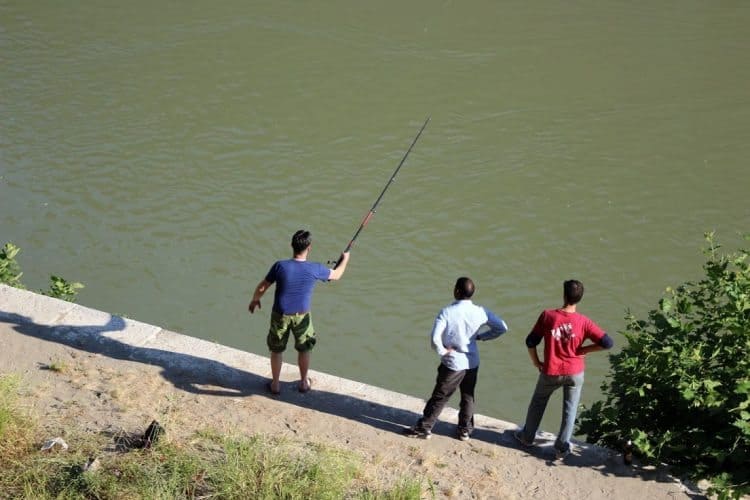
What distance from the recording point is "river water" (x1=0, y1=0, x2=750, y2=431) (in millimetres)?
9102

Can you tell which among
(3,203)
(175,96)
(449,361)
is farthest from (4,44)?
(449,361)

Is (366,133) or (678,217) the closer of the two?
(678,217)

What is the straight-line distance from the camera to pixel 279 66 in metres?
14.2

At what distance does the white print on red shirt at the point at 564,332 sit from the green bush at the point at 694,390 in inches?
14.2

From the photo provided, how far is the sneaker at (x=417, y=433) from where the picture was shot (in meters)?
5.70

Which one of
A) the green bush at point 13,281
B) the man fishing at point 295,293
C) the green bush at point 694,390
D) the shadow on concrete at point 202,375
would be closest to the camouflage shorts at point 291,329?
the man fishing at point 295,293

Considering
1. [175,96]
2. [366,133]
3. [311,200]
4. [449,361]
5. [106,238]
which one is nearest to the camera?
[449,361]

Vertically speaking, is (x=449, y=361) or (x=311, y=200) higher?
(x=311, y=200)

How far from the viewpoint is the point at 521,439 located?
18.7ft

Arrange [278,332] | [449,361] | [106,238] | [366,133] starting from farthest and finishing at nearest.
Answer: [366,133] < [106,238] < [278,332] < [449,361]

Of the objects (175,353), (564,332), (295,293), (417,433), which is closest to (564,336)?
(564,332)

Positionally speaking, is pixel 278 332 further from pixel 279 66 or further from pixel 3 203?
pixel 279 66

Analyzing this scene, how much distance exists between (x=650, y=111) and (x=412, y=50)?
3.93m

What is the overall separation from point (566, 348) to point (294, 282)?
1.70 metres
